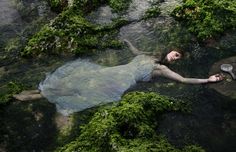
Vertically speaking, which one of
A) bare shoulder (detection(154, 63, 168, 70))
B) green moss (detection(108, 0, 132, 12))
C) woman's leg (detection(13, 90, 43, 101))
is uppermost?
green moss (detection(108, 0, 132, 12))

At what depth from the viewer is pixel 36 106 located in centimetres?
834

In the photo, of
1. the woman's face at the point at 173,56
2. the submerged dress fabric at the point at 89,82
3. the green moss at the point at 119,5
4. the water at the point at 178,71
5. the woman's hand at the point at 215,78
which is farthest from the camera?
the green moss at the point at 119,5

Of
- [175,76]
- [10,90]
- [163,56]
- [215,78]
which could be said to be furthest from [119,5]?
[10,90]

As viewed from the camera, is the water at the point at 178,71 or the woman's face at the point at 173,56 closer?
the water at the point at 178,71

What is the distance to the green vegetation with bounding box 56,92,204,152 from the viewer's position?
275 inches

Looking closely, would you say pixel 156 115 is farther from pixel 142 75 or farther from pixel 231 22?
pixel 231 22

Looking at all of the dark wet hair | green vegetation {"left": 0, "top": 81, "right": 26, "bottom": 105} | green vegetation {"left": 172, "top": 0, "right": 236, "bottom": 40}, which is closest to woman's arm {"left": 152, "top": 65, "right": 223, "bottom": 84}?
the dark wet hair

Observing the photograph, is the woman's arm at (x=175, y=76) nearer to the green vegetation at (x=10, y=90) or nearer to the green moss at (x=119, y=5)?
the green vegetation at (x=10, y=90)

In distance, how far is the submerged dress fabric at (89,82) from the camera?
820 cm

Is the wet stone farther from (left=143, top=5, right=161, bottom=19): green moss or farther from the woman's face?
(left=143, top=5, right=161, bottom=19): green moss

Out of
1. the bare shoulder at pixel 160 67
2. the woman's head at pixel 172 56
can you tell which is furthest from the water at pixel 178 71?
the bare shoulder at pixel 160 67

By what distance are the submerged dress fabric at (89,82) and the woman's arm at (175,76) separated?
15 centimetres

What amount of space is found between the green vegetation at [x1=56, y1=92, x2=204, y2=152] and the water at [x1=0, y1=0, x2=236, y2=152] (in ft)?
0.76

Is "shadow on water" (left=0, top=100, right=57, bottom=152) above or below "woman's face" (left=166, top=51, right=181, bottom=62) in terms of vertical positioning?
below
